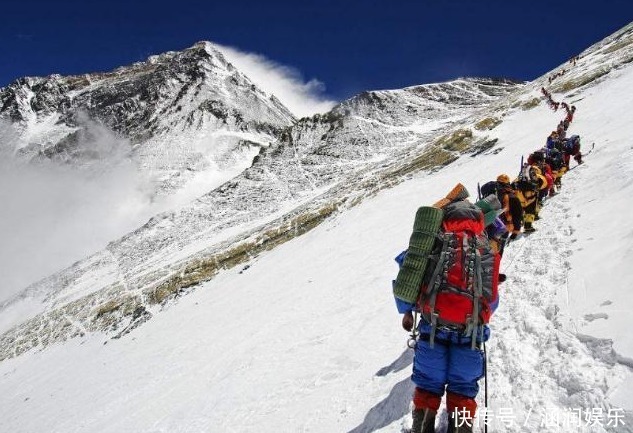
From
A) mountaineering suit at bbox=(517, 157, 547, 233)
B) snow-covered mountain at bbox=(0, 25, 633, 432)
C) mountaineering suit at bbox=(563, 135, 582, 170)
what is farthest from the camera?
mountaineering suit at bbox=(563, 135, 582, 170)

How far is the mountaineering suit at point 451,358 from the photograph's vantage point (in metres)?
4.78

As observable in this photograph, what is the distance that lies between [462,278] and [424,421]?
1.59 metres

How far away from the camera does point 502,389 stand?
5637mm

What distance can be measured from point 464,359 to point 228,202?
243 feet

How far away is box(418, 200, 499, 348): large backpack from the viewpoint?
470cm

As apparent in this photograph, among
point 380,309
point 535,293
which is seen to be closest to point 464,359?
point 535,293

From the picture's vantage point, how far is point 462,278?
4.72 m

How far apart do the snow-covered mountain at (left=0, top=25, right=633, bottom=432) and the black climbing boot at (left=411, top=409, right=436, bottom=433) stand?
0.76 meters

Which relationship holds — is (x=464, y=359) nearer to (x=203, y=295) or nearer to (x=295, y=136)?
(x=203, y=295)

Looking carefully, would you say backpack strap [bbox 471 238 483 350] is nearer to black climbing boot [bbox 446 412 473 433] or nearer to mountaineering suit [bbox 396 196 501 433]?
mountaineering suit [bbox 396 196 501 433]

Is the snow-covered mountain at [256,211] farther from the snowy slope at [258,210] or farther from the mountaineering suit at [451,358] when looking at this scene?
the mountaineering suit at [451,358]

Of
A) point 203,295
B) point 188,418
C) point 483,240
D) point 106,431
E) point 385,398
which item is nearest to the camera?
point 483,240

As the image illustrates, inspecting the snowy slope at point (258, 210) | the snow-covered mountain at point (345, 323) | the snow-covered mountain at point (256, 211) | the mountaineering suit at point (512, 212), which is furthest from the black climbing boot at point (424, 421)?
the snow-covered mountain at point (256, 211)

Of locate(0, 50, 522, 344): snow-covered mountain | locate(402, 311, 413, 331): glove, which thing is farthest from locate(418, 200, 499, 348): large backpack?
locate(0, 50, 522, 344): snow-covered mountain
